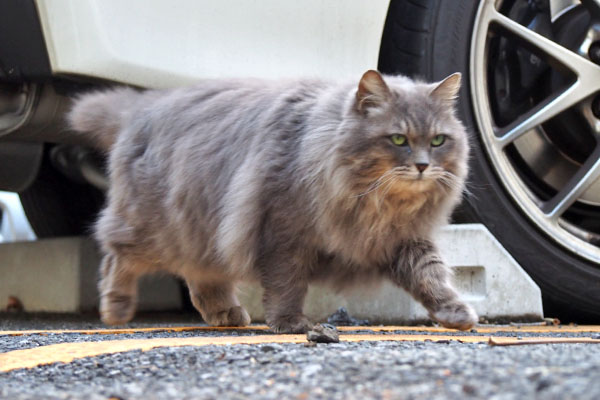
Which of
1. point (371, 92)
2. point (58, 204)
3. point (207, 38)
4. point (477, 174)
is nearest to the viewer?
point (371, 92)

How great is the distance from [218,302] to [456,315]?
1140 mm

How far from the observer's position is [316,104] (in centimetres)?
304

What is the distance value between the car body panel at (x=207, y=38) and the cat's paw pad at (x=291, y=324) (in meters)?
0.97

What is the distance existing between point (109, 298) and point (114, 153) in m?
0.60

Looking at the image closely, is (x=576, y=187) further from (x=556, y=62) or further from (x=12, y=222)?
(x=12, y=222)

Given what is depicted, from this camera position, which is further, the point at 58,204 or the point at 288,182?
the point at 58,204

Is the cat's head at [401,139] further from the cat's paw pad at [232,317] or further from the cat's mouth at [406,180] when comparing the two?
the cat's paw pad at [232,317]

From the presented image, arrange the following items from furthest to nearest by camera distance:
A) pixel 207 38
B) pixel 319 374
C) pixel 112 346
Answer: pixel 207 38, pixel 112 346, pixel 319 374

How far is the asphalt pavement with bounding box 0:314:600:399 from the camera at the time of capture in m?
1.46

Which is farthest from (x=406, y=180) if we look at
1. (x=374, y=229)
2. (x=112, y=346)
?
(x=112, y=346)

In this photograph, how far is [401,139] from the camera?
2.89 metres

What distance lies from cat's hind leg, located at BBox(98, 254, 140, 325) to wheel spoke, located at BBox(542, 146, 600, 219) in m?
1.77

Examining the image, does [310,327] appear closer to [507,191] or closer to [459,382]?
[507,191]

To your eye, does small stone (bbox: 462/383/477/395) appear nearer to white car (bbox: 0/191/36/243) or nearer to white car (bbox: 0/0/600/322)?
white car (bbox: 0/0/600/322)
